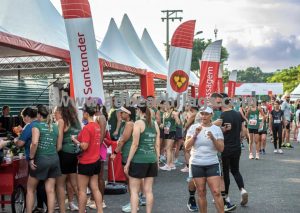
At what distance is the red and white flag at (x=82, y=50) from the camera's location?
898 centimetres

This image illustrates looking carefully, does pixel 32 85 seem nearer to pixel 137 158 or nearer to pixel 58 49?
pixel 58 49

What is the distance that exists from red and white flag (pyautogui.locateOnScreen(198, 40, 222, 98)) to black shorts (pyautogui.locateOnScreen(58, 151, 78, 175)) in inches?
271

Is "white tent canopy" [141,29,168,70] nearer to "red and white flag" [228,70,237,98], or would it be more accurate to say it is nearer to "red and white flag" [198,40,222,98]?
"red and white flag" [228,70,237,98]

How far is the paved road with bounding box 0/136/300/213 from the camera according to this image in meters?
7.96

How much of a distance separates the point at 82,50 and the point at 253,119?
761cm

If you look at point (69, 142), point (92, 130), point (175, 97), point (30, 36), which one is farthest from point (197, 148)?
point (175, 97)

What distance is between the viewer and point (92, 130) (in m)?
6.70

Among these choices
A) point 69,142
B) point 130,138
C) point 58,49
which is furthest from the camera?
point 58,49

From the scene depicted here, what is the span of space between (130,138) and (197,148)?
62.8 inches

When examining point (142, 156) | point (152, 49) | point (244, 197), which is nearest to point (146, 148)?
point (142, 156)

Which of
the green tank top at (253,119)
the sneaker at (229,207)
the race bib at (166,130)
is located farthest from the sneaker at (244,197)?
the green tank top at (253,119)

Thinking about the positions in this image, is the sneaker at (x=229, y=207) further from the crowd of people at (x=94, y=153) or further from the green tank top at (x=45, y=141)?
the green tank top at (x=45, y=141)

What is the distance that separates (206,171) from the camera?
6.33 m

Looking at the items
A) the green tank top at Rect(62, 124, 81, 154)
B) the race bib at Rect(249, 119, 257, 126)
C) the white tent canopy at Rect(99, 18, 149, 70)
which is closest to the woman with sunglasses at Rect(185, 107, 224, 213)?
the green tank top at Rect(62, 124, 81, 154)
